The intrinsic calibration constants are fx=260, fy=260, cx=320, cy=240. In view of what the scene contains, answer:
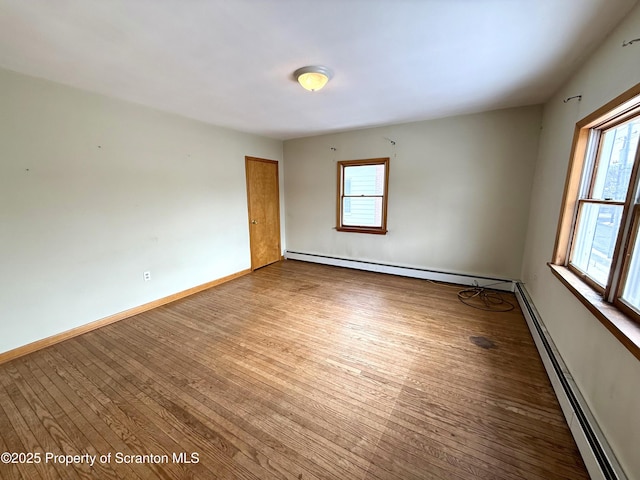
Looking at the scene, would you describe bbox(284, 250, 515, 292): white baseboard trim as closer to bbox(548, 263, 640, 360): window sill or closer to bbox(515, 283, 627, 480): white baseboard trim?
bbox(515, 283, 627, 480): white baseboard trim

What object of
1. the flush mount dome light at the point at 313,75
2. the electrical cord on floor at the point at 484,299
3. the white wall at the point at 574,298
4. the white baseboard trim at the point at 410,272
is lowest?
the electrical cord on floor at the point at 484,299

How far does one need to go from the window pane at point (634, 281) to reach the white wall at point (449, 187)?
235cm

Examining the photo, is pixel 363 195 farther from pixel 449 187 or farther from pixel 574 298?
pixel 574 298

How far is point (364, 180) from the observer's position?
4609 millimetres

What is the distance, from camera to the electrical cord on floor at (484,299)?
10.5ft

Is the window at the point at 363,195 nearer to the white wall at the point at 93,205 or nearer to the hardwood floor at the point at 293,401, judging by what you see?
the hardwood floor at the point at 293,401

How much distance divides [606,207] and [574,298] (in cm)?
67

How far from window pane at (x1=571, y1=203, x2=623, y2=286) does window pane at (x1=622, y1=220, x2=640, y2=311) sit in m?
0.20

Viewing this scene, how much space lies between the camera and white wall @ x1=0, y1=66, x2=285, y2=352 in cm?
230

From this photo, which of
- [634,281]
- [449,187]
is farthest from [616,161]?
[449,187]

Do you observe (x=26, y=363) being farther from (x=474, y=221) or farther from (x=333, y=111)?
(x=474, y=221)

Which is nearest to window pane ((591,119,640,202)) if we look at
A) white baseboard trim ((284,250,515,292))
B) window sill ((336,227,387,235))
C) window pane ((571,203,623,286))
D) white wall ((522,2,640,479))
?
window pane ((571,203,623,286))

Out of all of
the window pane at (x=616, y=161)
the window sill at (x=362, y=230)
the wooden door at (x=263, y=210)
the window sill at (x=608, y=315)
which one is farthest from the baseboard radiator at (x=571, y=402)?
the wooden door at (x=263, y=210)

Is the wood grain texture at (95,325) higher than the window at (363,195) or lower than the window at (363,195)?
lower
